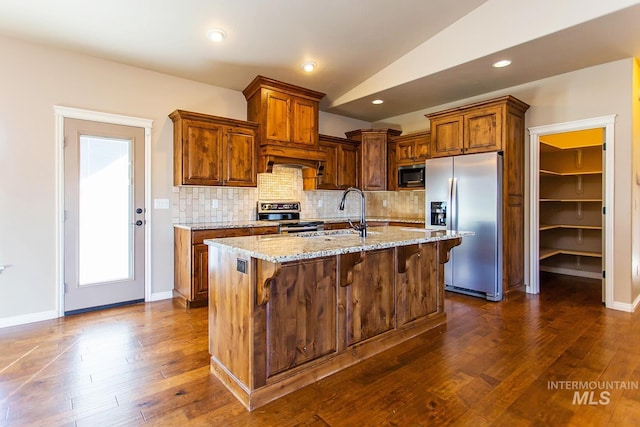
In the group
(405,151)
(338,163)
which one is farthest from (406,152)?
(338,163)

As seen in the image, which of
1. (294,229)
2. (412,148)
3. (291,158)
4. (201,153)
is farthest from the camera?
(412,148)

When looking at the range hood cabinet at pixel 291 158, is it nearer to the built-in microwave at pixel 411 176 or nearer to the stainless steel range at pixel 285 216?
the stainless steel range at pixel 285 216

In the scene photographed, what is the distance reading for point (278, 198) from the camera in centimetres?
514

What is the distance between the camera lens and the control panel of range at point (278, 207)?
16.0 ft

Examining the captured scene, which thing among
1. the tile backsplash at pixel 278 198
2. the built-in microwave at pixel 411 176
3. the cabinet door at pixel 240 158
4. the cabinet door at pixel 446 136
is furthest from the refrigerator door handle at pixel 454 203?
the cabinet door at pixel 240 158

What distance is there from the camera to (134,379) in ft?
7.28

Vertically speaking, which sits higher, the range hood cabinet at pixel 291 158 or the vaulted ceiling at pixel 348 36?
the vaulted ceiling at pixel 348 36

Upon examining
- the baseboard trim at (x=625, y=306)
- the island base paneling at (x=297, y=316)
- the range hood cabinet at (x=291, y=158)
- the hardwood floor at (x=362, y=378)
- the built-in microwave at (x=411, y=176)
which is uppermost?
the range hood cabinet at (x=291, y=158)

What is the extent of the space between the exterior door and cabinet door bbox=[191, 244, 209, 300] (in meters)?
0.76

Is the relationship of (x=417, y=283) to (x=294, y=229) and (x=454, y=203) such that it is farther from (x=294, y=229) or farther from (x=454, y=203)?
(x=294, y=229)

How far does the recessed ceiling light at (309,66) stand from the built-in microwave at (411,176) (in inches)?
87.2

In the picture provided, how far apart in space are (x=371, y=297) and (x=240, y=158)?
2.63m

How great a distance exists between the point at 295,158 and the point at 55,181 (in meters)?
2.73

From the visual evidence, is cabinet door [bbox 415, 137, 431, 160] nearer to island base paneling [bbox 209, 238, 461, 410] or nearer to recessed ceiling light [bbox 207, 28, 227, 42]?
island base paneling [bbox 209, 238, 461, 410]
